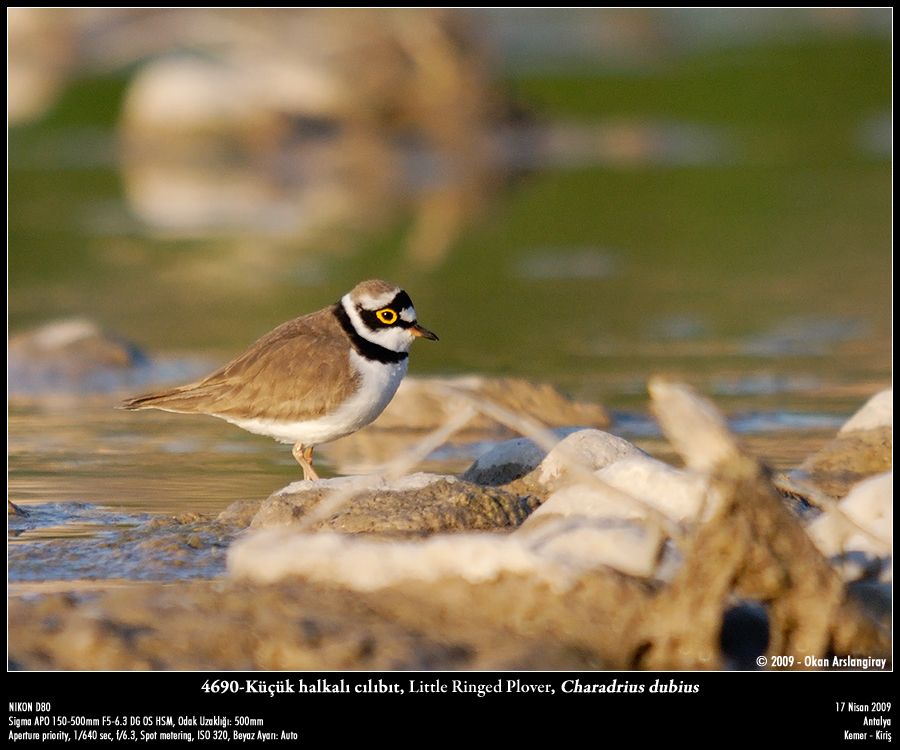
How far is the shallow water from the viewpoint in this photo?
29.1ft

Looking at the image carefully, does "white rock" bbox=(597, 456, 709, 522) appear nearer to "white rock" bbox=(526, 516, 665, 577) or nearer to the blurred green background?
"white rock" bbox=(526, 516, 665, 577)

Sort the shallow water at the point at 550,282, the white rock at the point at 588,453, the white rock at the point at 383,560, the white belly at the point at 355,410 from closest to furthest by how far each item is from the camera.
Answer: the white rock at the point at 383,560 < the white rock at the point at 588,453 < the white belly at the point at 355,410 < the shallow water at the point at 550,282

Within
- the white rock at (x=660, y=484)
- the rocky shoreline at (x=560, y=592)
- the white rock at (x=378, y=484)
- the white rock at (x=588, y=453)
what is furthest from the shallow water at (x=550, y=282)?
the white rock at (x=660, y=484)

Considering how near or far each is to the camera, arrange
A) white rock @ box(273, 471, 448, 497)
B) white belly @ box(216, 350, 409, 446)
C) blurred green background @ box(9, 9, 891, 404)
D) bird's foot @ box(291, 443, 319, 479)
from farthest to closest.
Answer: blurred green background @ box(9, 9, 891, 404)
bird's foot @ box(291, 443, 319, 479)
white belly @ box(216, 350, 409, 446)
white rock @ box(273, 471, 448, 497)

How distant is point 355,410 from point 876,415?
8.55ft

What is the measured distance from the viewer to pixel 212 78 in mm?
24859

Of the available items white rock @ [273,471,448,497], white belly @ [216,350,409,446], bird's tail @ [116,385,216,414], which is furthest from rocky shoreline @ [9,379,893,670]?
bird's tail @ [116,385,216,414]

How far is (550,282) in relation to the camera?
1527cm

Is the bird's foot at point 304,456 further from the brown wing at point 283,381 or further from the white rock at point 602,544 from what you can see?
the white rock at point 602,544

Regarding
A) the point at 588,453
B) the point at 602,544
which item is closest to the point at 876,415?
the point at 588,453

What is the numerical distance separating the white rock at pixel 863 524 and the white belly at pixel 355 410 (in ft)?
7.27

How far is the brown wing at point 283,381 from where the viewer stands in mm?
7320

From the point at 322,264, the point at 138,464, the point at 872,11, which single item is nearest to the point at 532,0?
the point at 322,264

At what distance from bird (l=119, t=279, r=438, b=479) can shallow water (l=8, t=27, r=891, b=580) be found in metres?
0.45
